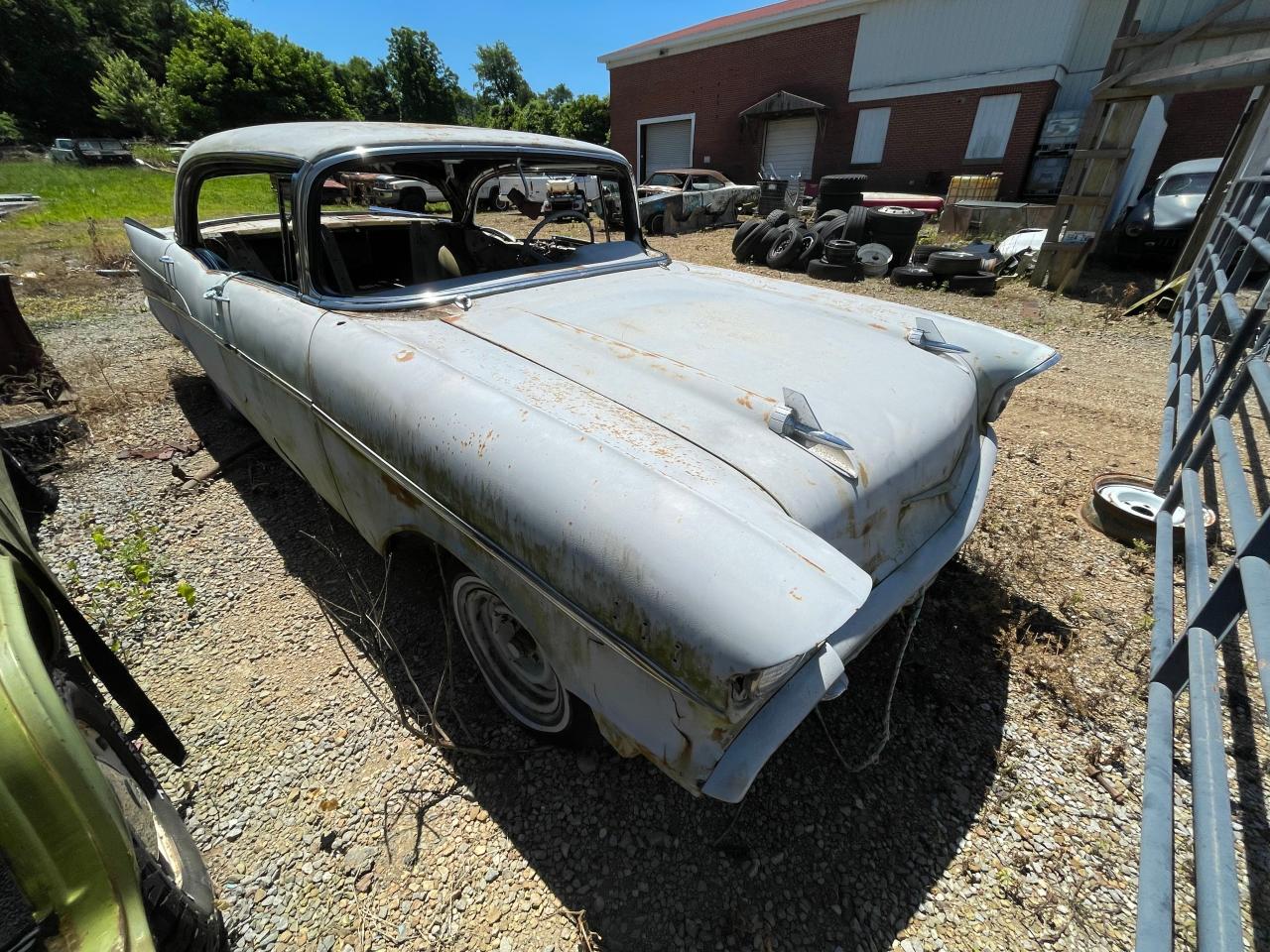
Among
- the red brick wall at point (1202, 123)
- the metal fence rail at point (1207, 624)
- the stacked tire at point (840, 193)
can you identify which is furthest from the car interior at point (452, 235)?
the red brick wall at point (1202, 123)

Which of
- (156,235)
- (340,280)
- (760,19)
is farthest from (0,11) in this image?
(340,280)

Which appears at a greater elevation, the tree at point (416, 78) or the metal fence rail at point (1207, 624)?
the tree at point (416, 78)

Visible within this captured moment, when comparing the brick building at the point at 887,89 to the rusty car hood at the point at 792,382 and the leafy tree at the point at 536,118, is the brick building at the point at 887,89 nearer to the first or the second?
the rusty car hood at the point at 792,382

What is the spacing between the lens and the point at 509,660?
2006 mm

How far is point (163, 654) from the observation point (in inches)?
90.5

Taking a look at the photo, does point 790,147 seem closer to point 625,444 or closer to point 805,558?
point 625,444

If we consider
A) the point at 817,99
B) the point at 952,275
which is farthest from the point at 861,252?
the point at 817,99

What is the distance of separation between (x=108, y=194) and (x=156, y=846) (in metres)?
24.4

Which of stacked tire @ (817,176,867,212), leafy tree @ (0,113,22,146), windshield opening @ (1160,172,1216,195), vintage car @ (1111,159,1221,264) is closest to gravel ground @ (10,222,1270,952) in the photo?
vintage car @ (1111,159,1221,264)

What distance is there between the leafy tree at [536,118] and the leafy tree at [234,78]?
12642mm

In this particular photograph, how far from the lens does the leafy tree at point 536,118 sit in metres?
39.7

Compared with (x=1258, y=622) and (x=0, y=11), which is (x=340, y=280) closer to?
(x=1258, y=622)

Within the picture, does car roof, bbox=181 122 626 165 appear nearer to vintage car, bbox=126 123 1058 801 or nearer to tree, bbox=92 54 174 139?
vintage car, bbox=126 123 1058 801

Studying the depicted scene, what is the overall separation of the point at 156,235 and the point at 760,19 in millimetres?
20729
